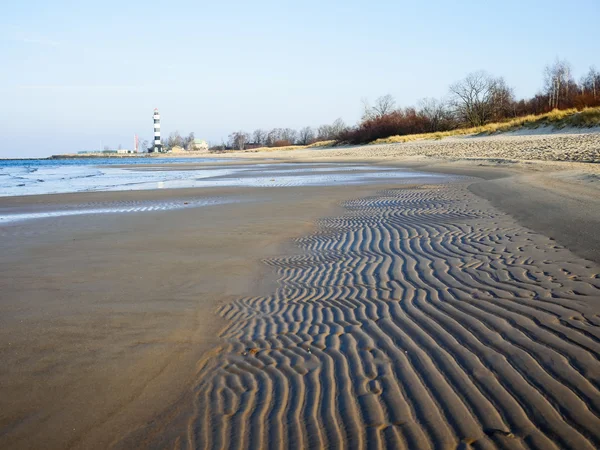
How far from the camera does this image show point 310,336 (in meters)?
4.50

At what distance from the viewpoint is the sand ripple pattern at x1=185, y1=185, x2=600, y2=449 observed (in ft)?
9.66

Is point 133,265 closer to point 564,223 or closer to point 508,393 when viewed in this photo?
point 508,393

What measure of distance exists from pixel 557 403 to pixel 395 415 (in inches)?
35.7

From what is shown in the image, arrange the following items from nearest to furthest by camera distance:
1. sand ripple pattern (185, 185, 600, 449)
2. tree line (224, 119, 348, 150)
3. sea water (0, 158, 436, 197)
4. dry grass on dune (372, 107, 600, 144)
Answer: sand ripple pattern (185, 185, 600, 449) < sea water (0, 158, 436, 197) < dry grass on dune (372, 107, 600, 144) < tree line (224, 119, 348, 150)

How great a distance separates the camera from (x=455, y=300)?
5.10m

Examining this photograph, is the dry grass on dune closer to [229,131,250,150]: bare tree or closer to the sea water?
the sea water

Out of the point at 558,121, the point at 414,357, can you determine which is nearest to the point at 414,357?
the point at 414,357

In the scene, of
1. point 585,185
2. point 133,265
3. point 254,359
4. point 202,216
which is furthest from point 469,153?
point 254,359

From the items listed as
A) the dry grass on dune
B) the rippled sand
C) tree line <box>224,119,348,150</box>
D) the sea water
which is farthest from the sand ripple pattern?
tree line <box>224,119,348,150</box>

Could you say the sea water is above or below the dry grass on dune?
below

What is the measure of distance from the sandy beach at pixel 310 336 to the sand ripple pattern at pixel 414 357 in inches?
0.6

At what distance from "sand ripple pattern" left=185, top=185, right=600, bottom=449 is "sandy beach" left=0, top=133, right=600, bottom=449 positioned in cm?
2

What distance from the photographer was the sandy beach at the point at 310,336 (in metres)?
3.04

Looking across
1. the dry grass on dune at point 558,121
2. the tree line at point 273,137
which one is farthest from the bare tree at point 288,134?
the dry grass on dune at point 558,121
